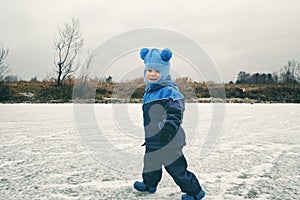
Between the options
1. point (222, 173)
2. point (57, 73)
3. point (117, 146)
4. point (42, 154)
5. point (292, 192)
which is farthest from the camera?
point (57, 73)

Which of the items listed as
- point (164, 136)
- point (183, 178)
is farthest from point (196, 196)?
point (164, 136)

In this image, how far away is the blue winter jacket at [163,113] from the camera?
1.61 metres

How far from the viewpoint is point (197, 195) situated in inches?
67.6

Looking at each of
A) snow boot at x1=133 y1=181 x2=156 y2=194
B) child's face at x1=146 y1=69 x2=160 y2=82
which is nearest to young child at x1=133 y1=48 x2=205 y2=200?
child's face at x1=146 y1=69 x2=160 y2=82

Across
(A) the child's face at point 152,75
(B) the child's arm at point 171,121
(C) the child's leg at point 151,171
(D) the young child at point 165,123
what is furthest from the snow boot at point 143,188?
(A) the child's face at point 152,75

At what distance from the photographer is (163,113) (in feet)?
5.57

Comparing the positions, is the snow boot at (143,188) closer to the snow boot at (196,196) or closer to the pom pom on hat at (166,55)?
the snow boot at (196,196)

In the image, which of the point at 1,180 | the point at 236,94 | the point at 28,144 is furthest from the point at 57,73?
the point at 1,180

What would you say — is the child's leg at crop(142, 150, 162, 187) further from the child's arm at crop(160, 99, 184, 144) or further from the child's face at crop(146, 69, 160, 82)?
the child's face at crop(146, 69, 160, 82)

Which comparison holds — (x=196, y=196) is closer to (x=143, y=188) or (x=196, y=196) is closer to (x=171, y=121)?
(x=143, y=188)

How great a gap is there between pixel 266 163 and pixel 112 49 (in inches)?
68.8

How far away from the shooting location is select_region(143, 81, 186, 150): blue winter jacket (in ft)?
5.28

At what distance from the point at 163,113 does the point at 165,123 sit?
106 millimetres

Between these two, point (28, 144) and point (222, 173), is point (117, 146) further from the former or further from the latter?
point (222, 173)
